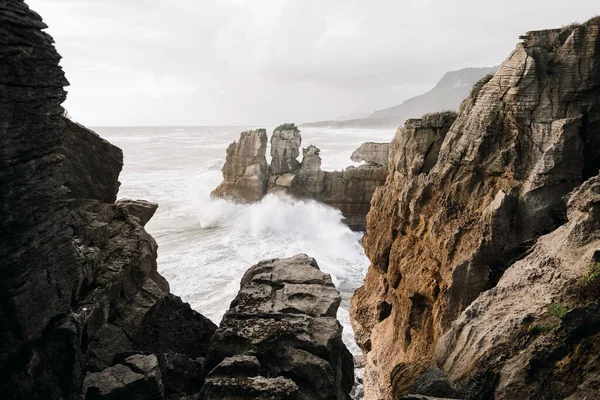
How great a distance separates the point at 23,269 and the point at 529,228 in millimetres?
12414

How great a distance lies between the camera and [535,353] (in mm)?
7176

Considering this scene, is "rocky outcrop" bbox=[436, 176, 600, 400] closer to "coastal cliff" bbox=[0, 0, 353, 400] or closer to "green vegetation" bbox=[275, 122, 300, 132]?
"coastal cliff" bbox=[0, 0, 353, 400]

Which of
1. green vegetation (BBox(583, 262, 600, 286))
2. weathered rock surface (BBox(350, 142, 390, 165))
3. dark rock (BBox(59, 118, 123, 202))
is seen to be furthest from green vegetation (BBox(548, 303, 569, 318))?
weathered rock surface (BBox(350, 142, 390, 165))

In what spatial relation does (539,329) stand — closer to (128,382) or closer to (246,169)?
(128,382)

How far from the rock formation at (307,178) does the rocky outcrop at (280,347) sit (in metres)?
30.3

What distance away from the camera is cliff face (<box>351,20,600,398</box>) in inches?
449

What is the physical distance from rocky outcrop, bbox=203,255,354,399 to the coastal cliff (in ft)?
0.12

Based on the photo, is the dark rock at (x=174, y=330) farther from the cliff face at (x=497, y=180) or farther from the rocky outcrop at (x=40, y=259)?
the cliff face at (x=497, y=180)

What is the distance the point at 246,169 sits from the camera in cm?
4262

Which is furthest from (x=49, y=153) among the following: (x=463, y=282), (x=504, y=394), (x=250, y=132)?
(x=250, y=132)

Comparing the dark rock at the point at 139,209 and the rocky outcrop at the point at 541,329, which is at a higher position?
the dark rock at the point at 139,209

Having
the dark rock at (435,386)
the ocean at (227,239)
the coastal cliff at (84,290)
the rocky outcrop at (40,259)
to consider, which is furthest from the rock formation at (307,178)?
the rocky outcrop at (40,259)

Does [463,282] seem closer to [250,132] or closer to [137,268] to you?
[137,268]

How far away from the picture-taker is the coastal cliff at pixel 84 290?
5660 mm
